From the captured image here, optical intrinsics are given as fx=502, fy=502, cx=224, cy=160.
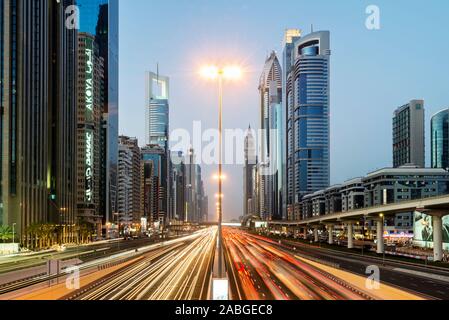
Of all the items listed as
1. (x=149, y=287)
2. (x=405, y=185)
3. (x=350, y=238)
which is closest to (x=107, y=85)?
(x=405, y=185)

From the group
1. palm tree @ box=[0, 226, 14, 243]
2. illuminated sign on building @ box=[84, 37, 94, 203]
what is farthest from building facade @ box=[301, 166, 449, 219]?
palm tree @ box=[0, 226, 14, 243]

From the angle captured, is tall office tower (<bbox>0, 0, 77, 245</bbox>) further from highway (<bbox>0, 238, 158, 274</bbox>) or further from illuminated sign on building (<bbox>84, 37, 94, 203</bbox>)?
illuminated sign on building (<bbox>84, 37, 94, 203</bbox>)

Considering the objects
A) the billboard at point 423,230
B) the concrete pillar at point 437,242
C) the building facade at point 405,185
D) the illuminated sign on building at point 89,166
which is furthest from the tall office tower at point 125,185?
the concrete pillar at point 437,242

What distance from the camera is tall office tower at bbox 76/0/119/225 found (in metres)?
154

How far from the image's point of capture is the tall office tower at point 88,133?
134125 mm

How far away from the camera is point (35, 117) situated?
82500 millimetres

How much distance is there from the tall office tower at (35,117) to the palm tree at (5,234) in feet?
13.6

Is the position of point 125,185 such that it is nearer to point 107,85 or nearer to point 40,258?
point 107,85

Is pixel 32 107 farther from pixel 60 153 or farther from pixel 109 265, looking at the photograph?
pixel 109 265

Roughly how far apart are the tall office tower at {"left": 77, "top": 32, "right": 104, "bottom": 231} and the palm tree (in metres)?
59.9

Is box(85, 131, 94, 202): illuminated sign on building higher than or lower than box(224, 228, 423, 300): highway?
higher

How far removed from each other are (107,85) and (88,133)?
39073 millimetres

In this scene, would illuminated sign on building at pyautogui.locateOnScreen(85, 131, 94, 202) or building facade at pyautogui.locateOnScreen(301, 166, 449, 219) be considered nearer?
building facade at pyautogui.locateOnScreen(301, 166, 449, 219)
